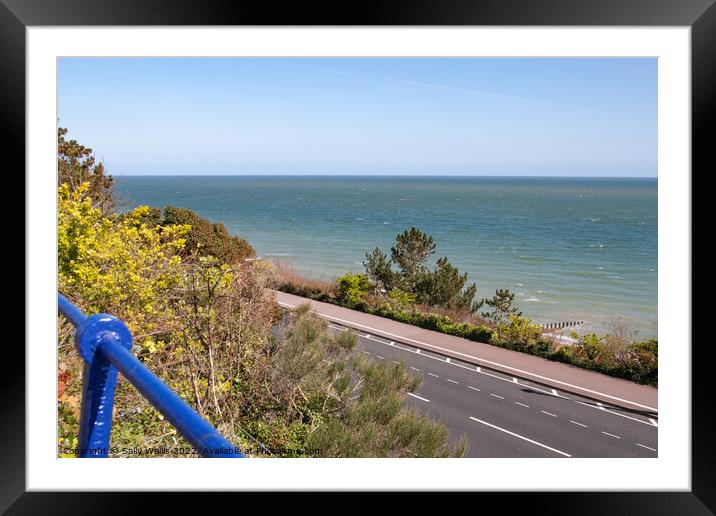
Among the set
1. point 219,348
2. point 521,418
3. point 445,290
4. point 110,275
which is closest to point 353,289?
point 445,290

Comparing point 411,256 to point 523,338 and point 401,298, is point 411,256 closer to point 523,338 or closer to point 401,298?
point 401,298

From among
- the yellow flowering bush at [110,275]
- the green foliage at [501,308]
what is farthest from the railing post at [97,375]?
the green foliage at [501,308]

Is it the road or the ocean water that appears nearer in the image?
the road

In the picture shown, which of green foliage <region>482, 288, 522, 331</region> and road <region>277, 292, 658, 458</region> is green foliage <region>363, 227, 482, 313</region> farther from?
road <region>277, 292, 658, 458</region>

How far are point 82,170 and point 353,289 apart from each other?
6.86m

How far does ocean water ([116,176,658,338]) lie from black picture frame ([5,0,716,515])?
646 cm

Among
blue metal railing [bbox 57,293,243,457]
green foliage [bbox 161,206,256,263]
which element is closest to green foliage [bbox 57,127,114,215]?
green foliage [bbox 161,206,256,263]

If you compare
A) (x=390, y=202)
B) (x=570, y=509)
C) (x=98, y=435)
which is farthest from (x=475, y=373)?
(x=390, y=202)

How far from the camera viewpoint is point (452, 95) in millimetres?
60844

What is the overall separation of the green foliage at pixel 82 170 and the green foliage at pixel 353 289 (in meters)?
6.48

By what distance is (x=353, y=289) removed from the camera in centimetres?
1389

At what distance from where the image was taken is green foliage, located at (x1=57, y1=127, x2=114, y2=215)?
307 inches
